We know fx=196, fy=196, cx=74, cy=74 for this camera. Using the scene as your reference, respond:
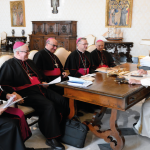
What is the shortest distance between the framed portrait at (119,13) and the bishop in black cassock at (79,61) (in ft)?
17.7

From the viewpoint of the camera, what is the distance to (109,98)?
90.4 inches

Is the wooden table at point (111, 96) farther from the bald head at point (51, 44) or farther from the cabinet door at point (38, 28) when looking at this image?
the cabinet door at point (38, 28)

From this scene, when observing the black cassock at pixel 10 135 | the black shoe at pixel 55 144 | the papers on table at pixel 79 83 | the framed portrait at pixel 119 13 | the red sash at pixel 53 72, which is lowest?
the black shoe at pixel 55 144

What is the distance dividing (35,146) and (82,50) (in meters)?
2.23

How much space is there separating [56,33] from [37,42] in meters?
1.19

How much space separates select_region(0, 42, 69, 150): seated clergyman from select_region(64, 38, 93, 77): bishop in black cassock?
1.05m

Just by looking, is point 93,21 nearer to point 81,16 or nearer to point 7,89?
point 81,16

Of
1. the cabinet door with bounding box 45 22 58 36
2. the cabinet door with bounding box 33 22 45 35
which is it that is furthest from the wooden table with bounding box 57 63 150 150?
the cabinet door with bounding box 33 22 45 35

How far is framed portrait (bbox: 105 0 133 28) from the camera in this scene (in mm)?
8648

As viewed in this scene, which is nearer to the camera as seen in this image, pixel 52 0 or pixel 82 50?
pixel 82 50

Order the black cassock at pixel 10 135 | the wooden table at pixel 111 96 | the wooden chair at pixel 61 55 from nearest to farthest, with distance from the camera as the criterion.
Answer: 1. the black cassock at pixel 10 135
2. the wooden table at pixel 111 96
3. the wooden chair at pixel 61 55

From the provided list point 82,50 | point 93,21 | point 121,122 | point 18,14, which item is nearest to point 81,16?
point 93,21

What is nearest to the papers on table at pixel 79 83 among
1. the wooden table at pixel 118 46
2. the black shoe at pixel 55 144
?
the black shoe at pixel 55 144

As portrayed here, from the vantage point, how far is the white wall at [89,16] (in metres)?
8.50
